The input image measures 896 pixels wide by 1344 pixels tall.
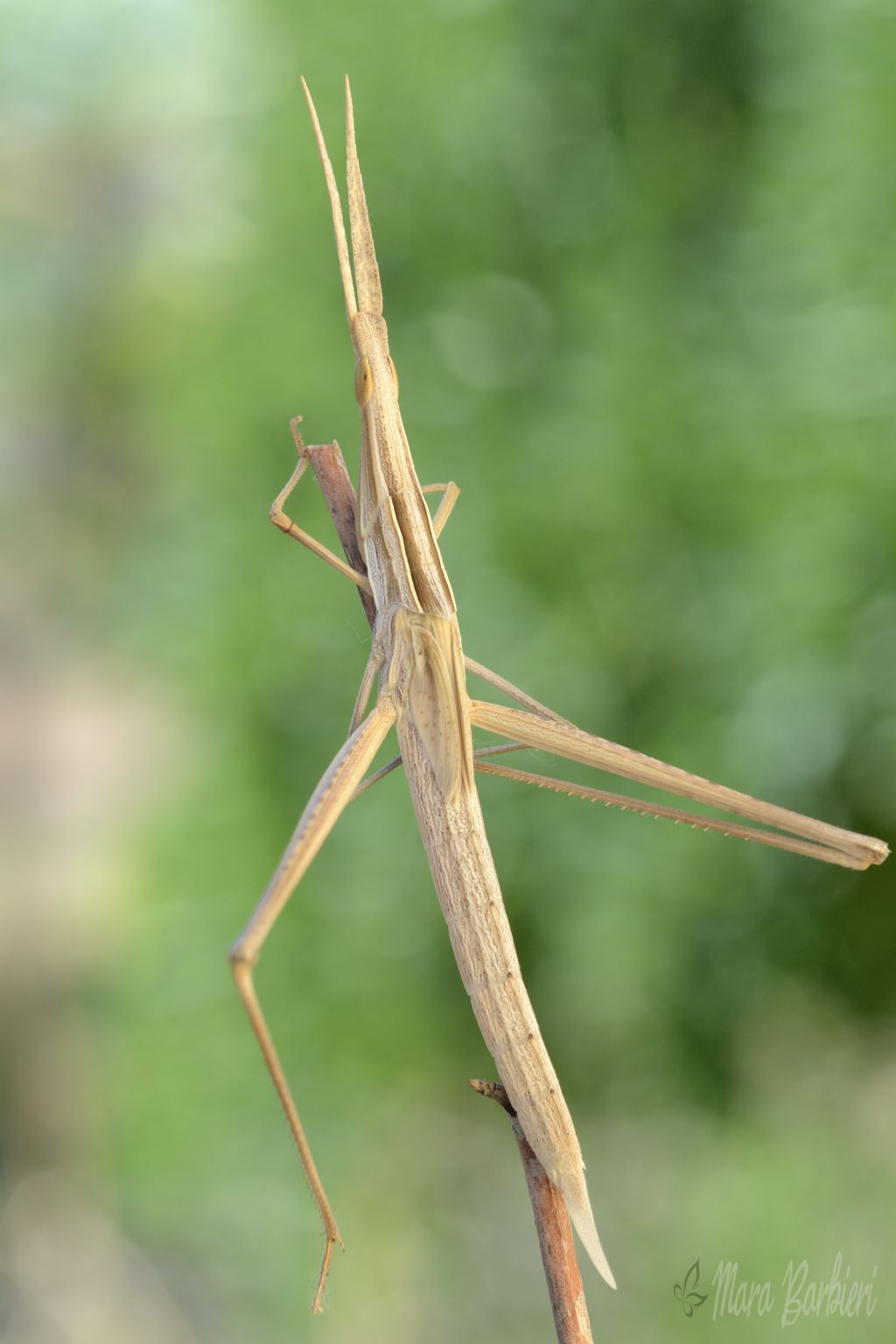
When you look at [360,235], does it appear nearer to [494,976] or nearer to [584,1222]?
[494,976]

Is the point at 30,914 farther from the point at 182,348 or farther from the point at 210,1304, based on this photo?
→ the point at 182,348

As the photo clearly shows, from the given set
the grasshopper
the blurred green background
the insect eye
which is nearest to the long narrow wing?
the grasshopper

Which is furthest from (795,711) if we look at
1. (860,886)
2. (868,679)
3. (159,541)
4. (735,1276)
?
(159,541)

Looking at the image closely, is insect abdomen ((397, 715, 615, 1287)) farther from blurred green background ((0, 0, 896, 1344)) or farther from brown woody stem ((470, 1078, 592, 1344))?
blurred green background ((0, 0, 896, 1344))

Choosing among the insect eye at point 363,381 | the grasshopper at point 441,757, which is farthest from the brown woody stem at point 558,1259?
the insect eye at point 363,381

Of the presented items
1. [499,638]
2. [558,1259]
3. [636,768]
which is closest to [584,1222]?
[558,1259]

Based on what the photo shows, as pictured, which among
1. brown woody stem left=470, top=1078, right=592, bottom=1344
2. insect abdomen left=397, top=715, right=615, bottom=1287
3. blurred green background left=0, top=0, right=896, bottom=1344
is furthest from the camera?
blurred green background left=0, top=0, right=896, bottom=1344

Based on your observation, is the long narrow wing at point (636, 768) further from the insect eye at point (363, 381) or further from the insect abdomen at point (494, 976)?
the insect eye at point (363, 381)

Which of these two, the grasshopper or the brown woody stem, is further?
the grasshopper
